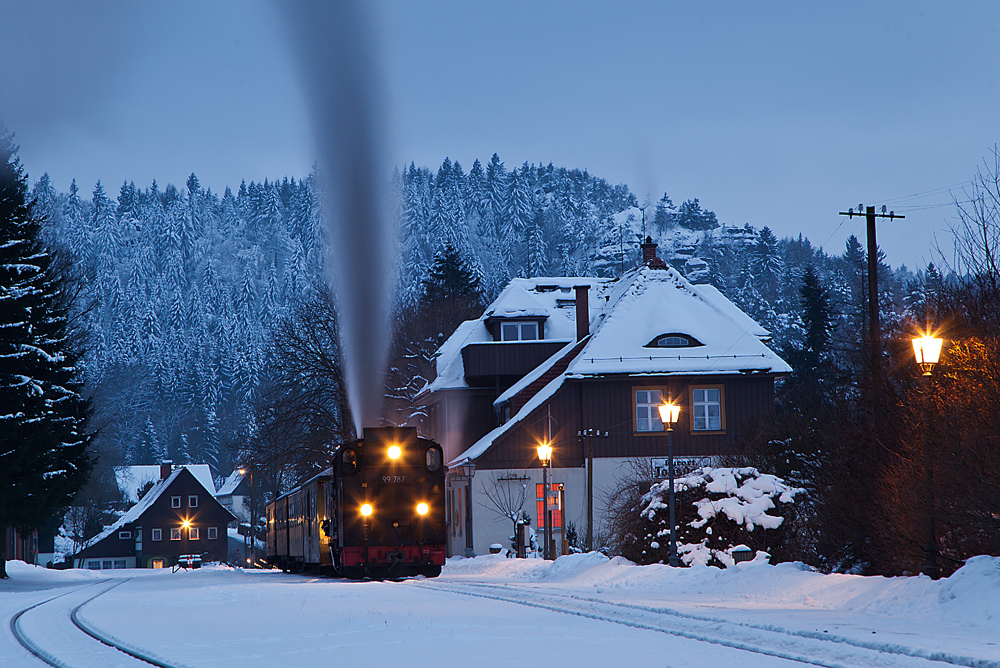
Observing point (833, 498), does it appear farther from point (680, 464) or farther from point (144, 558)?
point (144, 558)

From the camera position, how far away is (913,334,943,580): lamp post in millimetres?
14367

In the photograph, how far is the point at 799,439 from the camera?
79.0 ft

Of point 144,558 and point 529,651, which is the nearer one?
point 529,651

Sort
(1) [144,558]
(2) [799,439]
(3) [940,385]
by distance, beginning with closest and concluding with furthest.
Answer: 1. (3) [940,385]
2. (2) [799,439]
3. (1) [144,558]

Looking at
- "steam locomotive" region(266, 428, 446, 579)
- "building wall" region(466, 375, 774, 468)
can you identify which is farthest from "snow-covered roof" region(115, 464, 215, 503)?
"steam locomotive" region(266, 428, 446, 579)

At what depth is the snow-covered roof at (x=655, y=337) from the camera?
43.3m

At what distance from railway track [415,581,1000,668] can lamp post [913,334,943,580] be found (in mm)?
3665

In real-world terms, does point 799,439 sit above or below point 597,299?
below


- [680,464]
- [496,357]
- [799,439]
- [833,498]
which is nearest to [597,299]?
[496,357]

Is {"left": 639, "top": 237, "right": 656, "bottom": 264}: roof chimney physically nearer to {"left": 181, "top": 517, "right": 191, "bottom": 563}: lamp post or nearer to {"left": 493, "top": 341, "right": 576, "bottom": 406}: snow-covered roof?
{"left": 493, "top": 341, "right": 576, "bottom": 406}: snow-covered roof

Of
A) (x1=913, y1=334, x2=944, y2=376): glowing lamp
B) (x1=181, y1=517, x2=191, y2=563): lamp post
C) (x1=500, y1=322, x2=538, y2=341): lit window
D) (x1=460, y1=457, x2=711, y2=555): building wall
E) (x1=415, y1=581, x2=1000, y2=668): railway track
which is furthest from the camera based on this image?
(x1=181, y1=517, x2=191, y2=563): lamp post

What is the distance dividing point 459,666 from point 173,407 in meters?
179

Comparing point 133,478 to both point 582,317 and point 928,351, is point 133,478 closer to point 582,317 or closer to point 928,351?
point 582,317

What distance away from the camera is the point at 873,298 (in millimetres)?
25016
